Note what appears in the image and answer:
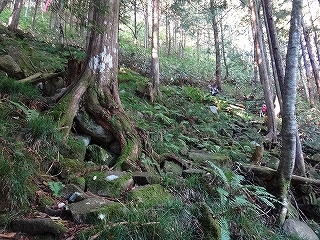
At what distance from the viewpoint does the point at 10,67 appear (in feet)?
23.2

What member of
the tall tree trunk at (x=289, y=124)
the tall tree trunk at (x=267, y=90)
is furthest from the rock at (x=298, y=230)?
the tall tree trunk at (x=267, y=90)

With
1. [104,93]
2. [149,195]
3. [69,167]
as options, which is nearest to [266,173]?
[149,195]

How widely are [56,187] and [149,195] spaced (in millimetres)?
1178

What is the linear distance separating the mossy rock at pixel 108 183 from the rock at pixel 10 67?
3979 millimetres

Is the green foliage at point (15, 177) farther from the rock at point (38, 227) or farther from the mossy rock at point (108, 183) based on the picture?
the mossy rock at point (108, 183)

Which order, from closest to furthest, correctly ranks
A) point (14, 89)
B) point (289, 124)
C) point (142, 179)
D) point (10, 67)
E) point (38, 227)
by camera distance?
point (38, 227) → point (142, 179) → point (14, 89) → point (289, 124) → point (10, 67)

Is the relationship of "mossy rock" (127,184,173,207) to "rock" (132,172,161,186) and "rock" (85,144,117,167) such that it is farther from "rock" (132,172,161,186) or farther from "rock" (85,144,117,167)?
"rock" (85,144,117,167)

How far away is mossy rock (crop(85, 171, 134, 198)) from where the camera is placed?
404 cm

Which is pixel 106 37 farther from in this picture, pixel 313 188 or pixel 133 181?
pixel 313 188

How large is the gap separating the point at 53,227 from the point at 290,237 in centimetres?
368

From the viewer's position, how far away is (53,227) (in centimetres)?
297

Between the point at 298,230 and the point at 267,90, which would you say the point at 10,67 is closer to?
the point at 298,230

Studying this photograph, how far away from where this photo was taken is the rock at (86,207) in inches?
128

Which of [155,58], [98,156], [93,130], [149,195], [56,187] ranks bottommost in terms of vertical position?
[149,195]
